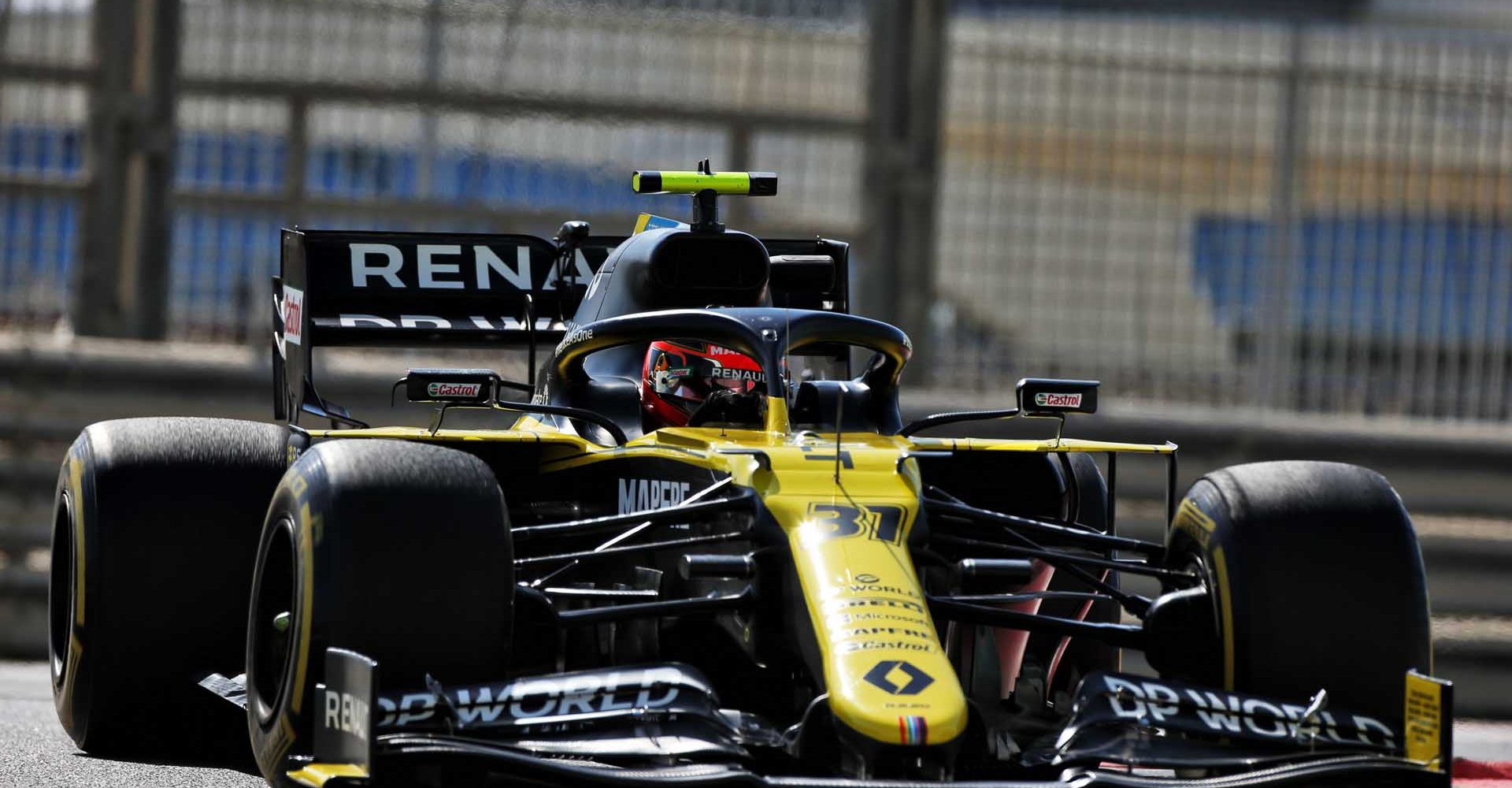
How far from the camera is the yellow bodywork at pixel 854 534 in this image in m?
4.54

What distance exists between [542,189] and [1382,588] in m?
5.25

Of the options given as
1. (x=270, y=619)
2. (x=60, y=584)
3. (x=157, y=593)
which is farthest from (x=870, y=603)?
(x=60, y=584)

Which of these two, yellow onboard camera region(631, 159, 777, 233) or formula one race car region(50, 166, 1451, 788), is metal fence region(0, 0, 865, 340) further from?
formula one race car region(50, 166, 1451, 788)

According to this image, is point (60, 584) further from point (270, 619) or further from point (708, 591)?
point (708, 591)

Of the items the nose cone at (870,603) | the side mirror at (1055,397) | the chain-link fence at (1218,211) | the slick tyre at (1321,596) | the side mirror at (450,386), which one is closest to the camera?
the nose cone at (870,603)

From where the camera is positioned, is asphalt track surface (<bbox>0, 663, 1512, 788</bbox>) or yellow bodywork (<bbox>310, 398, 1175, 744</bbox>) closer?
yellow bodywork (<bbox>310, 398, 1175, 744</bbox>)

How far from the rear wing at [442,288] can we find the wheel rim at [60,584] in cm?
92

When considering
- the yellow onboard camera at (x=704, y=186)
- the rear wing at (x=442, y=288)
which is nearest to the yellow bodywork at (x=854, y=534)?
the yellow onboard camera at (x=704, y=186)

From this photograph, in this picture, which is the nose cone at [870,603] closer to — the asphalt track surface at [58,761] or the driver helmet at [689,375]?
the driver helmet at [689,375]

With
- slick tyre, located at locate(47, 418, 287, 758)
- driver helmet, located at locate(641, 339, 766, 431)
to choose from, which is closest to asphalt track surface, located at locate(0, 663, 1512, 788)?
slick tyre, located at locate(47, 418, 287, 758)

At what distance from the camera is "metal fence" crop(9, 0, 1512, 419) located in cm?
952

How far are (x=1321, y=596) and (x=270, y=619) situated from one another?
2.45 meters

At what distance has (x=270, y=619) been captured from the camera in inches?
209

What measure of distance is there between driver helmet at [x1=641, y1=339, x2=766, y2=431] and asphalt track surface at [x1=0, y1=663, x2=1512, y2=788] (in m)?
1.58
